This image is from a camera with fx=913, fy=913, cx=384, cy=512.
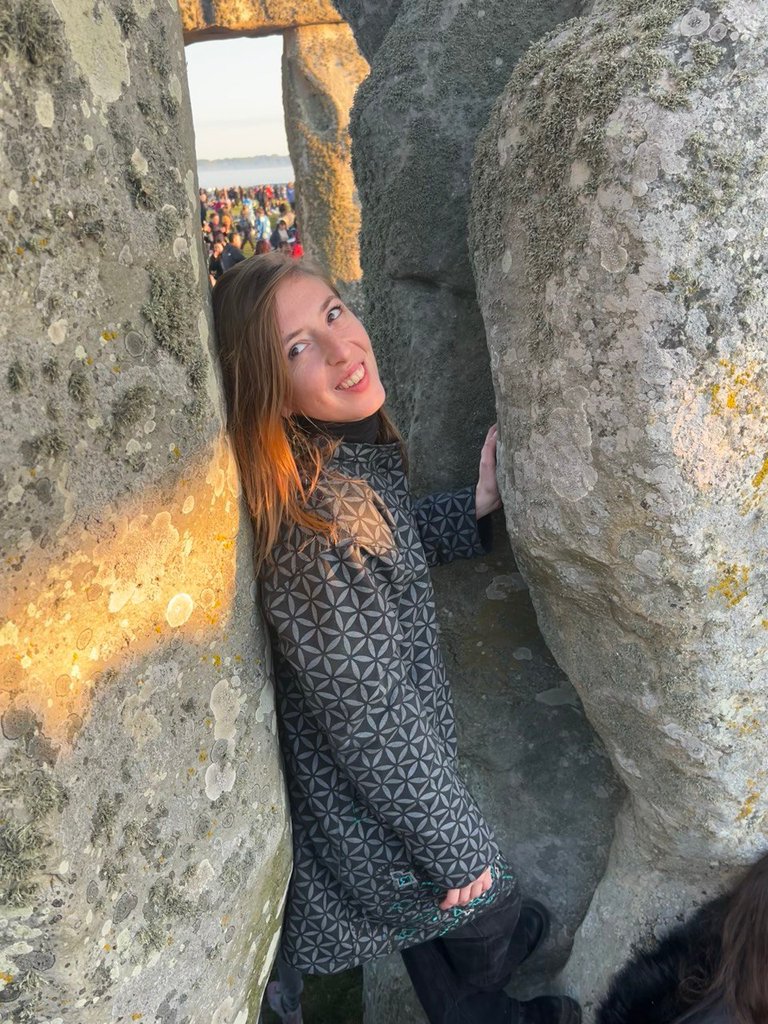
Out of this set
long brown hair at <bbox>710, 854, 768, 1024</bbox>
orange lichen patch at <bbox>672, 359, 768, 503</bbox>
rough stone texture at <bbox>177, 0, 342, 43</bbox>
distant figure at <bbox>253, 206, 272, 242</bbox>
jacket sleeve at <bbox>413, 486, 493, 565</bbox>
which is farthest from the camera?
distant figure at <bbox>253, 206, 272, 242</bbox>

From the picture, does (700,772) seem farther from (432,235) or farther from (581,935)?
(432,235)

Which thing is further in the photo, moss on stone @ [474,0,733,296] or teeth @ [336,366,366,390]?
teeth @ [336,366,366,390]

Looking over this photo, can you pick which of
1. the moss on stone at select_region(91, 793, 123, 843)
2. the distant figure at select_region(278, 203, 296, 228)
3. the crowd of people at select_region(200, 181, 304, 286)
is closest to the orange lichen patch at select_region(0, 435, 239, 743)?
the moss on stone at select_region(91, 793, 123, 843)

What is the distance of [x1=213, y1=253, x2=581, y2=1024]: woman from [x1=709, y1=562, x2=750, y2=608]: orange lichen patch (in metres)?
0.47

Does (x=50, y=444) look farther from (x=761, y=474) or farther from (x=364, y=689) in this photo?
(x=761, y=474)

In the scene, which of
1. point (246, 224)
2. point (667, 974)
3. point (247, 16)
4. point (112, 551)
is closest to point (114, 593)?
point (112, 551)

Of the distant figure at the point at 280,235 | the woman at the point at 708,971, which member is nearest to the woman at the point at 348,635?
the woman at the point at 708,971

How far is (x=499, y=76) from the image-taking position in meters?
1.73

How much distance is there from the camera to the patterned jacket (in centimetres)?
133

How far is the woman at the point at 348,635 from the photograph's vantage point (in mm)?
1339

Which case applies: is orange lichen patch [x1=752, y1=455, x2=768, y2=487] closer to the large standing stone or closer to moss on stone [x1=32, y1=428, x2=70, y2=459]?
the large standing stone

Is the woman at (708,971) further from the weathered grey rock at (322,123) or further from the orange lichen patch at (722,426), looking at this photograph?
the weathered grey rock at (322,123)

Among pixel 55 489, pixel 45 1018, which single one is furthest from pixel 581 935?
pixel 55 489

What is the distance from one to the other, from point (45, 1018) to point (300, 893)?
0.52m
